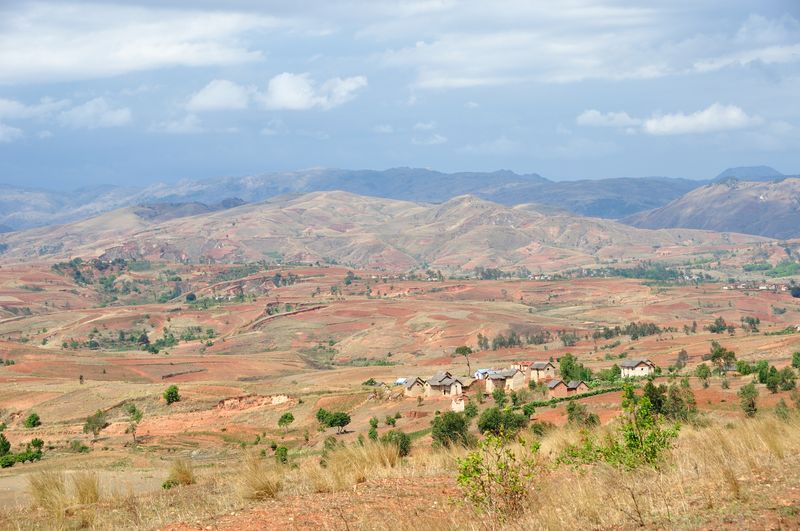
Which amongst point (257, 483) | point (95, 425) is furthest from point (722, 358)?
point (257, 483)

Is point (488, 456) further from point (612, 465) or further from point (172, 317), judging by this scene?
point (172, 317)

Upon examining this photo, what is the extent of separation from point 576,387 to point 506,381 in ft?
36.9

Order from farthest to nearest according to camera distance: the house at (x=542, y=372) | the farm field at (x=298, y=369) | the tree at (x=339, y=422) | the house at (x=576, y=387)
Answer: the house at (x=542, y=372) < the house at (x=576, y=387) < the tree at (x=339, y=422) < the farm field at (x=298, y=369)

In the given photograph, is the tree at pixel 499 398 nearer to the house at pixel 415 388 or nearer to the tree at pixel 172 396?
the house at pixel 415 388

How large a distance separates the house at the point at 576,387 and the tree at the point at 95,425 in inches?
1519

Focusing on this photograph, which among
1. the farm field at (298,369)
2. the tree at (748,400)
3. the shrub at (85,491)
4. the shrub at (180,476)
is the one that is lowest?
the farm field at (298,369)

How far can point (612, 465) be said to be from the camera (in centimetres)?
1529

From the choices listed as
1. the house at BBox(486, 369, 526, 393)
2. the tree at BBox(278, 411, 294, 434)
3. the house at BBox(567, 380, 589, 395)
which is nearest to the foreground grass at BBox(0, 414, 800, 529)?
the house at BBox(567, 380, 589, 395)

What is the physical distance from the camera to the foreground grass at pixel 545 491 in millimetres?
11766

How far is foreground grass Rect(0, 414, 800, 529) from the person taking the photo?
463 inches

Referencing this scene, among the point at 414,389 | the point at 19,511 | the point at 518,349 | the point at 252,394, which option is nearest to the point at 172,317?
the point at 518,349

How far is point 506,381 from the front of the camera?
80.0 m

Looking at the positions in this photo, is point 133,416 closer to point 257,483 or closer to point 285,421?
point 285,421

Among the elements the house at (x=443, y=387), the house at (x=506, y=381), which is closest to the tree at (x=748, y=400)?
the house at (x=506, y=381)
